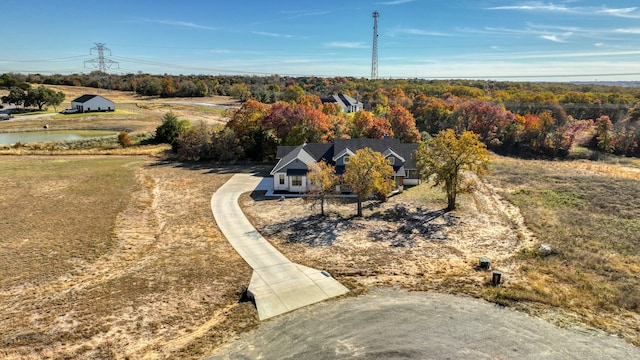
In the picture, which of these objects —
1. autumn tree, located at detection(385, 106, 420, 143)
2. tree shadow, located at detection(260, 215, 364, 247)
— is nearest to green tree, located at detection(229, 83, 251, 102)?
autumn tree, located at detection(385, 106, 420, 143)

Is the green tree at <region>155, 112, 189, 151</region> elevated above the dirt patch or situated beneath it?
elevated above

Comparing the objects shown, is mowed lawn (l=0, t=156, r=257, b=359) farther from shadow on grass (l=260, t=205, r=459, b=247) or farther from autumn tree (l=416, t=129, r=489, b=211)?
autumn tree (l=416, t=129, r=489, b=211)

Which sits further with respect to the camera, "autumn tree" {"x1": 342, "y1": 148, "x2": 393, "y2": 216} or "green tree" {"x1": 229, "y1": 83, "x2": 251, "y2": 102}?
"green tree" {"x1": 229, "y1": 83, "x2": 251, "y2": 102}

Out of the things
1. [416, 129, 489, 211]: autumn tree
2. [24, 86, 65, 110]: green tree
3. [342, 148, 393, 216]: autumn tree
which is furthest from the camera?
[24, 86, 65, 110]: green tree

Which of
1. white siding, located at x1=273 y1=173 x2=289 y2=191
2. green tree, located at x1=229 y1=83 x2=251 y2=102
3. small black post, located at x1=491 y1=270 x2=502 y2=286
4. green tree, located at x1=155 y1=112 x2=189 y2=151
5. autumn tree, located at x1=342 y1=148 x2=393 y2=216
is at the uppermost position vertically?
green tree, located at x1=229 y1=83 x2=251 y2=102

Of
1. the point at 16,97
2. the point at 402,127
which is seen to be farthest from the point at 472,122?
the point at 16,97

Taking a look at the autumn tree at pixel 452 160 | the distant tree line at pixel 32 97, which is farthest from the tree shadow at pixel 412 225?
the distant tree line at pixel 32 97
